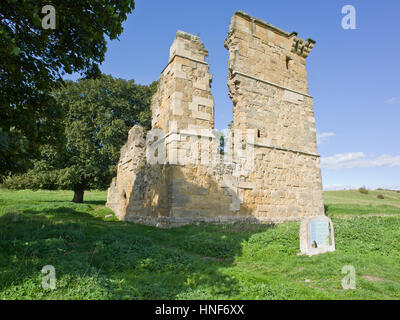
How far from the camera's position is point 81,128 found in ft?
70.1

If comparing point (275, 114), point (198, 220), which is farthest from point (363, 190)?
point (198, 220)

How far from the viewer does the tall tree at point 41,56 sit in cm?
471

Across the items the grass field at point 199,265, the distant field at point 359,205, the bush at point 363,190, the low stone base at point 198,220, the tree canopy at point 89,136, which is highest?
the tree canopy at point 89,136

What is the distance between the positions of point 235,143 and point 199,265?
7.02 metres

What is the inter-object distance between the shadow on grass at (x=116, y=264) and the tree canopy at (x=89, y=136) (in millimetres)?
14161

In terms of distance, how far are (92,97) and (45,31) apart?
19825mm

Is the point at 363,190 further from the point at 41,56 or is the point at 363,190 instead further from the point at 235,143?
the point at 41,56

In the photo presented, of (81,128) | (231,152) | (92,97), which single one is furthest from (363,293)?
(92,97)

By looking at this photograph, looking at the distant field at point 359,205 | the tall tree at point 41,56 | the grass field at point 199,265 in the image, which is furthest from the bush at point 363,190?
the tall tree at point 41,56

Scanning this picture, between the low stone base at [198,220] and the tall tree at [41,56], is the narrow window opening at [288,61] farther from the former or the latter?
the tall tree at [41,56]

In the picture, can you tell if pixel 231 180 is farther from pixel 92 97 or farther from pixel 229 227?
pixel 92 97

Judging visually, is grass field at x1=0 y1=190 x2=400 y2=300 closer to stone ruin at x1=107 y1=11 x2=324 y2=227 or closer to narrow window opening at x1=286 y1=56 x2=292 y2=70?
stone ruin at x1=107 y1=11 x2=324 y2=227

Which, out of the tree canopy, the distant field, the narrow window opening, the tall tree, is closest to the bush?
the distant field

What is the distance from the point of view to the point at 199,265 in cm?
530
